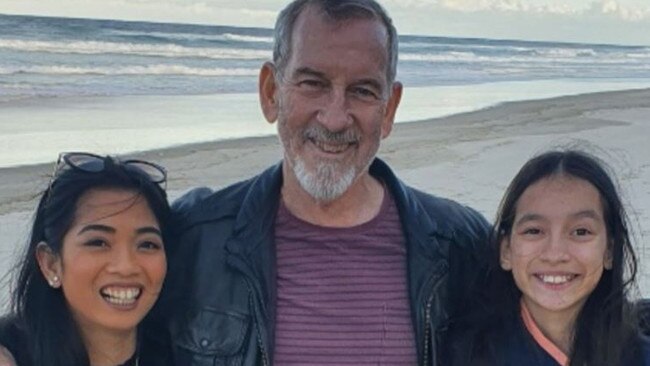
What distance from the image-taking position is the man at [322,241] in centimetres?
313

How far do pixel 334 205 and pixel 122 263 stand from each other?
2.67 feet

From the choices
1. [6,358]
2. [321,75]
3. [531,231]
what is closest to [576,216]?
[531,231]

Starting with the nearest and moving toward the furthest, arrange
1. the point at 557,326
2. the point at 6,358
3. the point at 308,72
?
the point at 6,358 < the point at 557,326 < the point at 308,72

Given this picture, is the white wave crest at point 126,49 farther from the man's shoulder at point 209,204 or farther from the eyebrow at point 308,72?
the eyebrow at point 308,72

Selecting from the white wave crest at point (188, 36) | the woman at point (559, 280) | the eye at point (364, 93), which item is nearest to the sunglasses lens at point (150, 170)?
the eye at point (364, 93)

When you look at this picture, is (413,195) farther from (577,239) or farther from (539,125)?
(539,125)

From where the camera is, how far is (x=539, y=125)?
1614cm

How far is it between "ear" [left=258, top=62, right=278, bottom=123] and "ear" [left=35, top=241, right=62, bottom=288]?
904mm

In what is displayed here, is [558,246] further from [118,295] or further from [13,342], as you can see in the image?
[13,342]

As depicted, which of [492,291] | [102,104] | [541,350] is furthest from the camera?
[102,104]

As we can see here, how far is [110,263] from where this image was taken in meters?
2.92

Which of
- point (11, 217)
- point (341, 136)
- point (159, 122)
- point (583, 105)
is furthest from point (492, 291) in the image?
point (583, 105)

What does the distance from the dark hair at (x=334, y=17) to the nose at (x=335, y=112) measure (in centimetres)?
20

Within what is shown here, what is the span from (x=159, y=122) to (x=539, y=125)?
6529 mm
